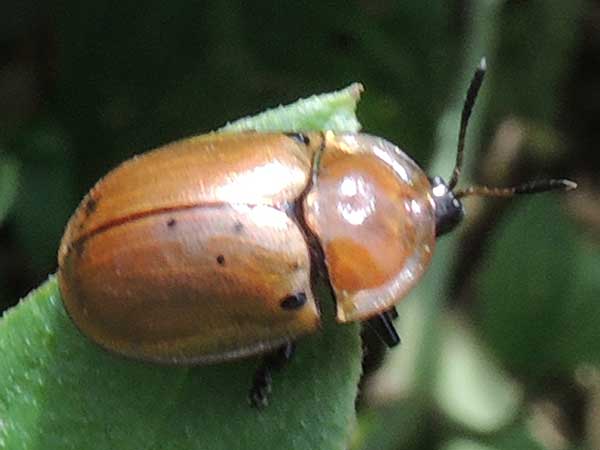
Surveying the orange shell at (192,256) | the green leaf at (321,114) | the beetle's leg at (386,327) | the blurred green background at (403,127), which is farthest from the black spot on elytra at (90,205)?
the blurred green background at (403,127)

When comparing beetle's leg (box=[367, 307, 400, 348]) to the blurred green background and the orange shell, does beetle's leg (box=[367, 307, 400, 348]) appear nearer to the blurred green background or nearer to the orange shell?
the orange shell

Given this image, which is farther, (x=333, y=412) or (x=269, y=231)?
(x=269, y=231)

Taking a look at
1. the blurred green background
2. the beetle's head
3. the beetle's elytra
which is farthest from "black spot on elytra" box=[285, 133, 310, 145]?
the blurred green background

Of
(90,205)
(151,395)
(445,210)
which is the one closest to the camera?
(151,395)

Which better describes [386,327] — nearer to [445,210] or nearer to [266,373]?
[445,210]

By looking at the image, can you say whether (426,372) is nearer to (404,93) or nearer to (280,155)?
(404,93)

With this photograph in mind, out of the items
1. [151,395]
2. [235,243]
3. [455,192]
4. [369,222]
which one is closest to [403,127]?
[455,192]

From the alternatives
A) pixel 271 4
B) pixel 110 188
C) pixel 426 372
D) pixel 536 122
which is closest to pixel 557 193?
pixel 536 122
